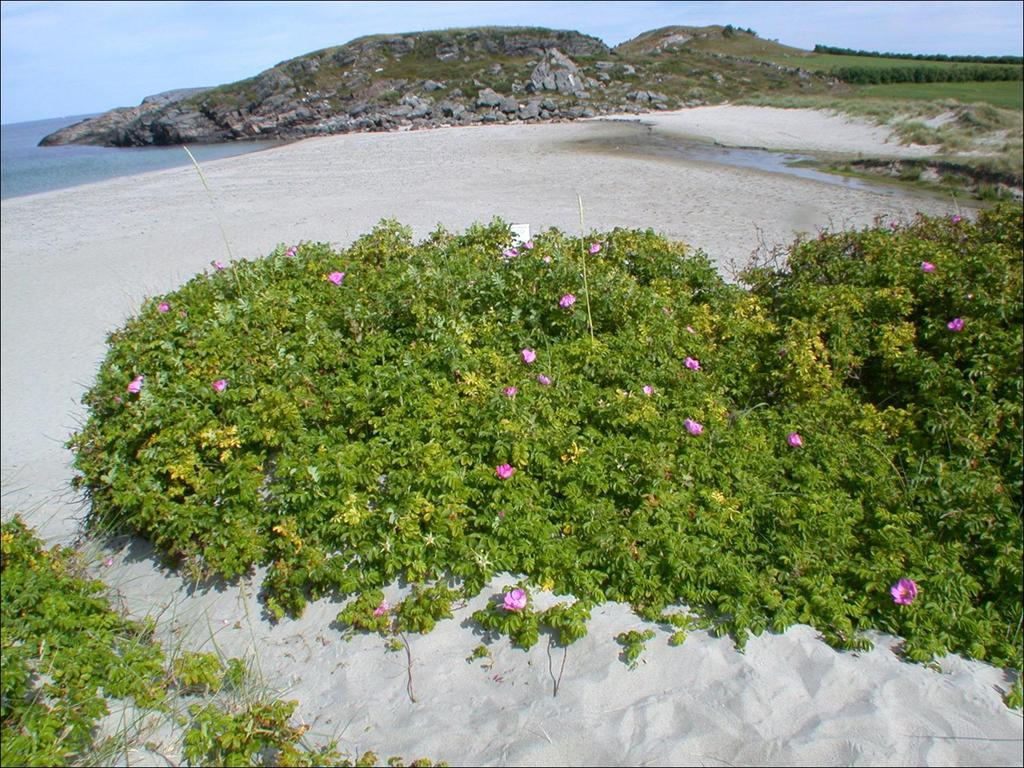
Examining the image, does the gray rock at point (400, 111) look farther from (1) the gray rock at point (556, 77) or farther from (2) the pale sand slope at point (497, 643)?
(2) the pale sand slope at point (497, 643)

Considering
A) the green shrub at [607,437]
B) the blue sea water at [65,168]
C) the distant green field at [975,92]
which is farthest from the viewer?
the blue sea water at [65,168]

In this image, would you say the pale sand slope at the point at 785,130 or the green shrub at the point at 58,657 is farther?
the pale sand slope at the point at 785,130

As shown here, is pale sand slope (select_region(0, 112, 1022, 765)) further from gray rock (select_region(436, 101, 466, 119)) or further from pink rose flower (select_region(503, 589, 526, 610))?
gray rock (select_region(436, 101, 466, 119))

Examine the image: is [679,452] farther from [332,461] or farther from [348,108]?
[348,108]

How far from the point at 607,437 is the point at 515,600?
3.84 ft

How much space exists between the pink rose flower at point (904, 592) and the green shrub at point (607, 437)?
1.9 inches

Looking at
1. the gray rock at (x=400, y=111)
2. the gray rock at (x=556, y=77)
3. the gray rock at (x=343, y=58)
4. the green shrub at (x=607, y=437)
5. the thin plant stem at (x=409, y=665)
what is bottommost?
the thin plant stem at (x=409, y=665)

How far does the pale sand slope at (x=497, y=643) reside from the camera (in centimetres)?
251

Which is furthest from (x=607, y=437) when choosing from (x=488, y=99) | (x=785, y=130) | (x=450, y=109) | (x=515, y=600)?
(x=488, y=99)

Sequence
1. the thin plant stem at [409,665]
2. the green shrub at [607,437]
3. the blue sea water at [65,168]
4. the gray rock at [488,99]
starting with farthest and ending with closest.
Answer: the gray rock at [488,99] < the blue sea water at [65,168] < the green shrub at [607,437] < the thin plant stem at [409,665]

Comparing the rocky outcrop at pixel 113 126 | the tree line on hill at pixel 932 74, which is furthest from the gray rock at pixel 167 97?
the tree line on hill at pixel 932 74

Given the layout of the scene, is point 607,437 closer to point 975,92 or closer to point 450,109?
point 975,92

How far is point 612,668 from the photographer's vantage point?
2828 mm

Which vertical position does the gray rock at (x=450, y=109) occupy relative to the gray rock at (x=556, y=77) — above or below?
below
